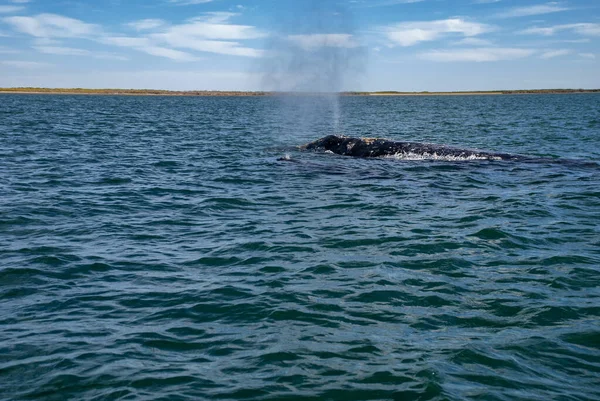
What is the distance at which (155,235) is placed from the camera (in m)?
12.9

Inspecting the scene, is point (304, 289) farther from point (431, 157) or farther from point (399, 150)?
point (399, 150)

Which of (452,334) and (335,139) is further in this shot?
(335,139)

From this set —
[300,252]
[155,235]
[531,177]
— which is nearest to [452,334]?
[300,252]

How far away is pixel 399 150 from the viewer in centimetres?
2486

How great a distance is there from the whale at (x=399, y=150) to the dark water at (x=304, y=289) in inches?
165

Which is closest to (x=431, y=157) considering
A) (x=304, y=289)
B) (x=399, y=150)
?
(x=399, y=150)

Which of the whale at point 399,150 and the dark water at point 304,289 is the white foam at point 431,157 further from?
the dark water at point 304,289

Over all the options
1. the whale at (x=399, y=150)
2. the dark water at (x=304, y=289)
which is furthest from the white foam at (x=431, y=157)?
the dark water at (x=304, y=289)

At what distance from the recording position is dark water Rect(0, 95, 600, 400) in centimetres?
648

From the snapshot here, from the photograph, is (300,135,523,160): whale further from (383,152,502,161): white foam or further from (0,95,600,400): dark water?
(0,95,600,400): dark water

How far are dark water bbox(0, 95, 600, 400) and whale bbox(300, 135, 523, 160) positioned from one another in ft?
13.8

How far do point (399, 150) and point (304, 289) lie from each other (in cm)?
1663

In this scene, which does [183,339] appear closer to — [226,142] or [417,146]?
[417,146]

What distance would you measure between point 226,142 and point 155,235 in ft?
80.3
